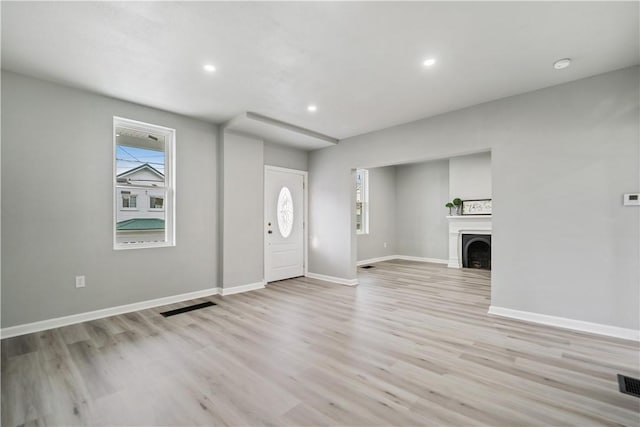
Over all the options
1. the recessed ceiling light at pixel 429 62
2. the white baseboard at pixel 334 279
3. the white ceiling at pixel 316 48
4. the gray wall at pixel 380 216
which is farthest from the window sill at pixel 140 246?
the gray wall at pixel 380 216

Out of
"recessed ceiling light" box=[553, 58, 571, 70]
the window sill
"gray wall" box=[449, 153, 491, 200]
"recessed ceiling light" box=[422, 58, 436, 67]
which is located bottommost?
the window sill

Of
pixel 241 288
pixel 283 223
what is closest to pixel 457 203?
pixel 283 223

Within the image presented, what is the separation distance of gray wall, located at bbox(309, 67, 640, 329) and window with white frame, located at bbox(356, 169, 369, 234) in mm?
3620

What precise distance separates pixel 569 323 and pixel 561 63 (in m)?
2.76

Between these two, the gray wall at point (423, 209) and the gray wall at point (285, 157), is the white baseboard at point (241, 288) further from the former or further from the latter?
the gray wall at point (423, 209)

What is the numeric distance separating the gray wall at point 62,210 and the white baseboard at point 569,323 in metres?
4.53

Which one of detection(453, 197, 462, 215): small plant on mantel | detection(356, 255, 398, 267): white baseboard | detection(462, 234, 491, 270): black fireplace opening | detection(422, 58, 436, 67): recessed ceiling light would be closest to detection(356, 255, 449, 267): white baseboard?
detection(356, 255, 398, 267): white baseboard

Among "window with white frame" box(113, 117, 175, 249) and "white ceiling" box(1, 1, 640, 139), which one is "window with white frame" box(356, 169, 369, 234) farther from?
"window with white frame" box(113, 117, 175, 249)

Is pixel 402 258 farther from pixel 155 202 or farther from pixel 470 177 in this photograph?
pixel 155 202

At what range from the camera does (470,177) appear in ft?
22.9

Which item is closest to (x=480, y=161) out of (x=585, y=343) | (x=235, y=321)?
(x=585, y=343)

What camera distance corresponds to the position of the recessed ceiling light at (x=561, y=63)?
2756 millimetres

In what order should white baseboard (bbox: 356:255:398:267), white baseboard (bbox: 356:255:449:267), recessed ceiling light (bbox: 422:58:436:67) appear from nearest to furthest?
recessed ceiling light (bbox: 422:58:436:67)
white baseboard (bbox: 356:255:398:267)
white baseboard (bbox: 356:255:449:267)

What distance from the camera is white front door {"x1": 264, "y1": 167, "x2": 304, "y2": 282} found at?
17.9 ft
